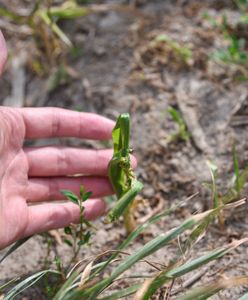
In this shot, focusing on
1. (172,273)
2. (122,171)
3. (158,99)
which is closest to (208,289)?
(172,273)

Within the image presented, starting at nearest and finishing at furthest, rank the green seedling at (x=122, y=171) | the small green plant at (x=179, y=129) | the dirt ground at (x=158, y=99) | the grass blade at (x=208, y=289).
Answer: the grass blade at (x=208, y=289) → the green seedling at (x=122, y=171) → the dirt ground at (x=158, y=99) → the small green plant at (x=179, y=129)

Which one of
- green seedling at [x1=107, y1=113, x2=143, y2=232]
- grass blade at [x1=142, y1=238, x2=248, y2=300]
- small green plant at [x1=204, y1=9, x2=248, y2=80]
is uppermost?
small green plant at [x1=204, y1=9, x2=248, y2=80]

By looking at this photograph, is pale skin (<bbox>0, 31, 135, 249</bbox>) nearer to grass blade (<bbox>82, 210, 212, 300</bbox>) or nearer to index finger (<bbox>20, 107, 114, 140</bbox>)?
index finger (<bbox>20, 107, 114, 140</bbox>)

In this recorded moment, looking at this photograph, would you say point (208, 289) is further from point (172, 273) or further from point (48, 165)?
point (48, 165)

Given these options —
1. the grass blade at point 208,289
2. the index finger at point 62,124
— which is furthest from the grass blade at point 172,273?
the index finger at point 62,124

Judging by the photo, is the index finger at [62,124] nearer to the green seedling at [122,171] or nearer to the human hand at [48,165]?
the human hand at [48,165]

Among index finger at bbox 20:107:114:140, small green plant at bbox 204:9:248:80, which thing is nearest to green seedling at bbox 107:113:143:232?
index finger at bbox 20:107:114:140

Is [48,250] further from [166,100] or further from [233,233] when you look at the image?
[166,100]

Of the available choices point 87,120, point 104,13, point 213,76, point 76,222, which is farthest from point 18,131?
point 104,13
